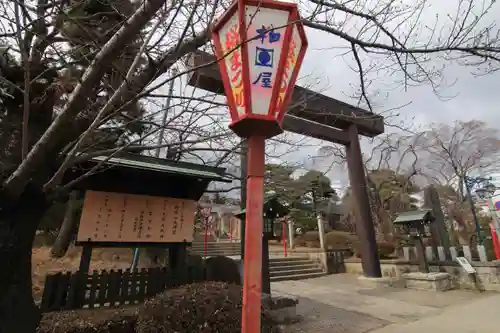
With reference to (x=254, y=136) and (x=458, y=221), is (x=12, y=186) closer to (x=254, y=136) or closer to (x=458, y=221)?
(x=254, y=136)

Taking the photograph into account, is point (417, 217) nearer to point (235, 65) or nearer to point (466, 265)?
point (466, 265)

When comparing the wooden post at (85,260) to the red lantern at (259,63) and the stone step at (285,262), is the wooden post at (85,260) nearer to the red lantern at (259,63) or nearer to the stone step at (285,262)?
the red lantern at (259,63)

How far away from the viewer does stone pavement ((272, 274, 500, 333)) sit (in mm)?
4953

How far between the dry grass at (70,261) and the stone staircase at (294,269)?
566 centimetres

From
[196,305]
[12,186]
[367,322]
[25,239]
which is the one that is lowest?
[367,322]

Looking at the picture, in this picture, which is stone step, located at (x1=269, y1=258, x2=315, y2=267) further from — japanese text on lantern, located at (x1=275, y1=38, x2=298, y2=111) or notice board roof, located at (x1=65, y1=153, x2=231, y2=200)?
japanese text on lantern, located at (x1=275, y1=38, x2=298, y2=111)

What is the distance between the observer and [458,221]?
20328 mm

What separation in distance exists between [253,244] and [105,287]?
415 centimetres

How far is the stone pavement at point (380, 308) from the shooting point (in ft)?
16.3

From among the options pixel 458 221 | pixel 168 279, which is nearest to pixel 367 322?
pixel 168 279

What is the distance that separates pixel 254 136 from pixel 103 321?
12.3 ft

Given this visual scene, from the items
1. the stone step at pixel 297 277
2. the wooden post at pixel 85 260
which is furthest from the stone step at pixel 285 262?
the wooden post at pixel 85 260

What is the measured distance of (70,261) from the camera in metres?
10.2

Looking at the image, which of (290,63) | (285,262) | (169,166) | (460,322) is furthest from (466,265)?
(290,63)
